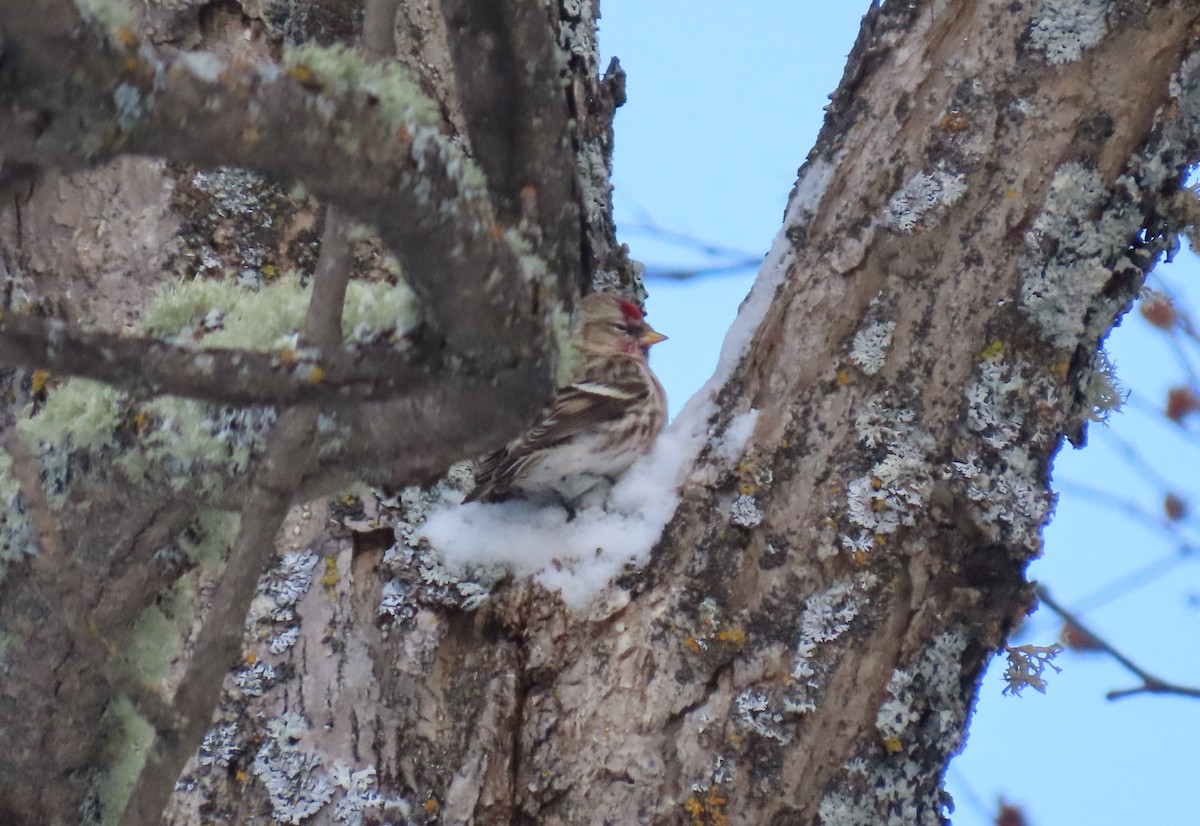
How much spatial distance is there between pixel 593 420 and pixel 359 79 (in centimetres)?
189

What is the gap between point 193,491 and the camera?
1644 mm

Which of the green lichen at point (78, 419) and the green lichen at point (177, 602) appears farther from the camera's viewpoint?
the green lichen at point (177, 602)

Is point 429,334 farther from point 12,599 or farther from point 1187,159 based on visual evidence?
point 1187,159

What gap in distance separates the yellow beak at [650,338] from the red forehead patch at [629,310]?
93 mm

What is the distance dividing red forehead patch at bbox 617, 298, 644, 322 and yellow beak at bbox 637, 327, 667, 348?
93mm

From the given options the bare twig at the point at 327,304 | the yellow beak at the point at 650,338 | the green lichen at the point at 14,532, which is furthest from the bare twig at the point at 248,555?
the yellow beak at the point at 650,338

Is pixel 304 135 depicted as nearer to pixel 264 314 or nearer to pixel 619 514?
pixel 264 314

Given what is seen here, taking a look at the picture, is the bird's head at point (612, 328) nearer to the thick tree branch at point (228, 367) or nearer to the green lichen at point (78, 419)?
the green lichen at point (78, 419)

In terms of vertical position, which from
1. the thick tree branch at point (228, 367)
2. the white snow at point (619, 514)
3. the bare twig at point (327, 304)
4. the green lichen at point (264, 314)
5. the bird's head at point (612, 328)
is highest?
the bird's head at point (612, 328)

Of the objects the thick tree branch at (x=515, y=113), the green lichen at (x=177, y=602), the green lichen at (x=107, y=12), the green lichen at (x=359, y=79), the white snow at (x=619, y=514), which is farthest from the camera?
the white snow at (x=619, y=514)

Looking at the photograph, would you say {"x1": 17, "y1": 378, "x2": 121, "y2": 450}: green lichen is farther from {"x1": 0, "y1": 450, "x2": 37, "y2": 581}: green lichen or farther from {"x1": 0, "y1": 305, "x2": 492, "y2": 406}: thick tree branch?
{"x1": 0, "y1": 305, "x2": 492, "y2": 406}: thick tree branch

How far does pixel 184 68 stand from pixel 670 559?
1.45m

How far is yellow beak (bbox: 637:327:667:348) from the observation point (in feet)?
11.5

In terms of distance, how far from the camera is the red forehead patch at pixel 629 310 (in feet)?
10.6
